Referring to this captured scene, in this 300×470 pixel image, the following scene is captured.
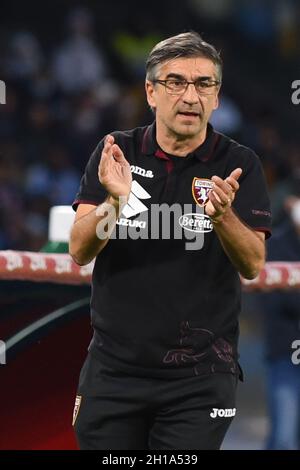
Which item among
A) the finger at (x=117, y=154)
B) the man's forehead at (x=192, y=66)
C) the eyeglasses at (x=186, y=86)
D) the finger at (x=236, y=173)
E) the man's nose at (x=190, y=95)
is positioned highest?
the man's forehead at (x=192, y=66)

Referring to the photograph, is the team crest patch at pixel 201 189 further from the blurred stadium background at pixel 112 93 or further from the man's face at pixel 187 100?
the blurred stadium background at pixel 112 93

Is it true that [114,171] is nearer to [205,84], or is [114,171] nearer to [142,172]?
[142,172]

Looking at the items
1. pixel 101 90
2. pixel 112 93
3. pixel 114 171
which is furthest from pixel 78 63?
pixel 114 171

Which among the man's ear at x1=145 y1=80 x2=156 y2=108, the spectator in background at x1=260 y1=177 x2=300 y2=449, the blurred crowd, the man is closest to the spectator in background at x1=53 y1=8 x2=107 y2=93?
the blurred crowd

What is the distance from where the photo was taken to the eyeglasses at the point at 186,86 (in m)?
3.45

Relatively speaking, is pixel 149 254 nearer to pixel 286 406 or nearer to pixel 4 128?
pixel 286 406

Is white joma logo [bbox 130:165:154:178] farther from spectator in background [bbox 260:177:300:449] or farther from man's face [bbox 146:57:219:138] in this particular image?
spectator in background [bbox 260:177:300:449]

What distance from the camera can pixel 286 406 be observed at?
6.29 meters

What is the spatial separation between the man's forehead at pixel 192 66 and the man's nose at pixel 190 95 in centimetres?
4

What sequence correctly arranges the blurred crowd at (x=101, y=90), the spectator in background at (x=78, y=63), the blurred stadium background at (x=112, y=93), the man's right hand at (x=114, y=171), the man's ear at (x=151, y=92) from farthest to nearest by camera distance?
the spectator in background at (x=78, y=63) < the blurred crowd at (x=101, y=90) < the blurred stadium background at (x=112, y=93) < the man's ear at (x=151, y=92) < the man's right hand at (x=114, y=171)

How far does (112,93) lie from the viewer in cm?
1334

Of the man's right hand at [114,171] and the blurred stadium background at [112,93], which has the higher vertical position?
the blurred stadium background at [112,93]

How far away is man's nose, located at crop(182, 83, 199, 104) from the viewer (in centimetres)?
342

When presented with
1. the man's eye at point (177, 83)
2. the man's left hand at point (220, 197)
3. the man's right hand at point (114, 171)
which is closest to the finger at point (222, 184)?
the man's left hand at point (220, 197)
